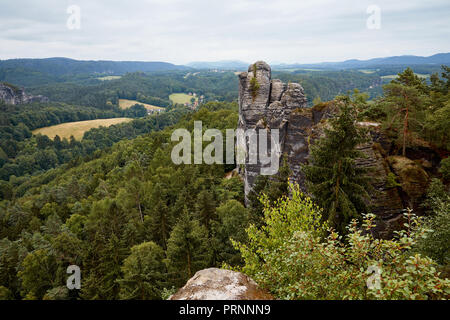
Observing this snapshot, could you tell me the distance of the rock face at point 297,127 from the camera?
17094 millimetres

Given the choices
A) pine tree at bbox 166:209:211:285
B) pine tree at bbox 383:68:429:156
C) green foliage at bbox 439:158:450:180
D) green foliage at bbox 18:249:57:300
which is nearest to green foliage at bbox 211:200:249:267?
pine tree at bbox 166:209:211:285

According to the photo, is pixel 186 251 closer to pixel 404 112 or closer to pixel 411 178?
pixel 411 178

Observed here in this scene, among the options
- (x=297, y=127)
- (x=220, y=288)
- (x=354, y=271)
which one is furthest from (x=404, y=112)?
(x=220, y=288)

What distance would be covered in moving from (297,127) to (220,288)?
79.2 feet

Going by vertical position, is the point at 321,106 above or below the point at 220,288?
above

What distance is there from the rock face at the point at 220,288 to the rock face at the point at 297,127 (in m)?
10.5

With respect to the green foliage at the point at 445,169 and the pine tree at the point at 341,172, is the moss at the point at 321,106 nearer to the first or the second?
the green foliage at the point at 445,169

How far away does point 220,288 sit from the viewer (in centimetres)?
701

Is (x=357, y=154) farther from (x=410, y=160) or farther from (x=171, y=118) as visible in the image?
(x=171, y=118)

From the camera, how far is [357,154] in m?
14.1

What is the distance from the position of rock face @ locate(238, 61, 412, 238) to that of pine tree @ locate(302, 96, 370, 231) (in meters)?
1.17

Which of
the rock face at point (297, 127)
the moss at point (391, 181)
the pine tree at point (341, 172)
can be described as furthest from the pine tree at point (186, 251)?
the moss at point (391, 181)
